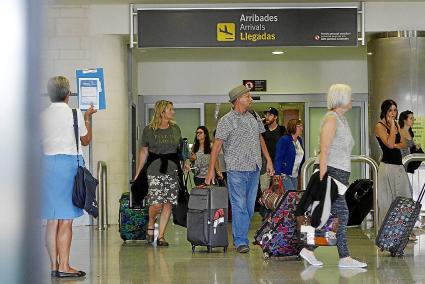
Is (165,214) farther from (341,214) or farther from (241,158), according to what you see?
(341,214)

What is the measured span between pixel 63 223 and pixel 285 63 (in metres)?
11.6

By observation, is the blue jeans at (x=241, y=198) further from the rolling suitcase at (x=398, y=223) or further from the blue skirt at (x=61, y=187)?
the blue skirt at (x=61, y=187)

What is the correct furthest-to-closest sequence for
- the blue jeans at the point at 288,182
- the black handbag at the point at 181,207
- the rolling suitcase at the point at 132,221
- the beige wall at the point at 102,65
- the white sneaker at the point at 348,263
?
the beige wall at the point at 102,65 → the blue jeans at the point at 288,182 → the rolling suitcase at the point at 132,221 → the black handbag at the point at 181,207 → the white sneaker at the point at 348,263

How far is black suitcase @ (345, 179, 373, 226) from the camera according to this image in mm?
11984

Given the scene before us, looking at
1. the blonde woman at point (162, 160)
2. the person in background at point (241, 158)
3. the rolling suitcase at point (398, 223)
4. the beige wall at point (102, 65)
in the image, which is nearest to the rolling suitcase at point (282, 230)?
the person in background at point (241, 158)

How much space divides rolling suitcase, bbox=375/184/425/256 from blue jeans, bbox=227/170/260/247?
1.31 meters

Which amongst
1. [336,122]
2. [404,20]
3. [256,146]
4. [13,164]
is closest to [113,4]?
[404,20]

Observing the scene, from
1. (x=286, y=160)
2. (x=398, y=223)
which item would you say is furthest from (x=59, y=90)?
(x=286, y=160)

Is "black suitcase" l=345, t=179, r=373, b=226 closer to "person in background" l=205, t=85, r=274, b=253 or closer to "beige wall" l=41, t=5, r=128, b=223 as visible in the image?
"beige wall" l=41, t=5, r=128, b=223

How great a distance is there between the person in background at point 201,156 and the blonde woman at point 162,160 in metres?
2.98

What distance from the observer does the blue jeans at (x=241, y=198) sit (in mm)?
8180

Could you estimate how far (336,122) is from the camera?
687 centimetres

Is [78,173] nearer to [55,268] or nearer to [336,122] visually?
[55,268]

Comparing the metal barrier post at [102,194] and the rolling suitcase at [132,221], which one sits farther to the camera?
the metal barrier post at [102,194]
